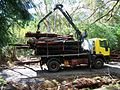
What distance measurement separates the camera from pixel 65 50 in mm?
18250

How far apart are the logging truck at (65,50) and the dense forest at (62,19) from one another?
1.58 m

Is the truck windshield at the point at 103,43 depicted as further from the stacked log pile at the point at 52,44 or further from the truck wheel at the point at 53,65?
the truck wheel at the point at 53,65

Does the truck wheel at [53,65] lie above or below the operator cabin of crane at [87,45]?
below

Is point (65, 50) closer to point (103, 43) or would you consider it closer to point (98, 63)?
point (98, 63)

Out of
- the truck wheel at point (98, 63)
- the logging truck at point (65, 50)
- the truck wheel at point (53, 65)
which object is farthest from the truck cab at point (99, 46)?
the truck wheel at point (53, 65)

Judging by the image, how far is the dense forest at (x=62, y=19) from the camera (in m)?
6.52

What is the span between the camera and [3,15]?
21.1 feet

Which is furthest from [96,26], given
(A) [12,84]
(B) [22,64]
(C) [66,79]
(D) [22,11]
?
(D) [22,11]

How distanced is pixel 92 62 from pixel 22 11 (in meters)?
13.0

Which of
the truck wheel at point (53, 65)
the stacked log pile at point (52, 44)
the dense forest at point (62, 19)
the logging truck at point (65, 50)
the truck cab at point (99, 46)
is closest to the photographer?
the dense forest at point (62, 19)

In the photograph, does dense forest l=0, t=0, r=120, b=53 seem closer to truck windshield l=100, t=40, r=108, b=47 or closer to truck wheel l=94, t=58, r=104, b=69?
truck windshield l=100, t=40, r=108, b=47

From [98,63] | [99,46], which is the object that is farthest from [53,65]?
[99,46]

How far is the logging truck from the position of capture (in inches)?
700

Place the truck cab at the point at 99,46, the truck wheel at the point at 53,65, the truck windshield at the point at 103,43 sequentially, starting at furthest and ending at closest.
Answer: the truck windshield at the point at 103,43 < the truck cab at the point at 99,46 < the truck wheel at the point at 53,65
